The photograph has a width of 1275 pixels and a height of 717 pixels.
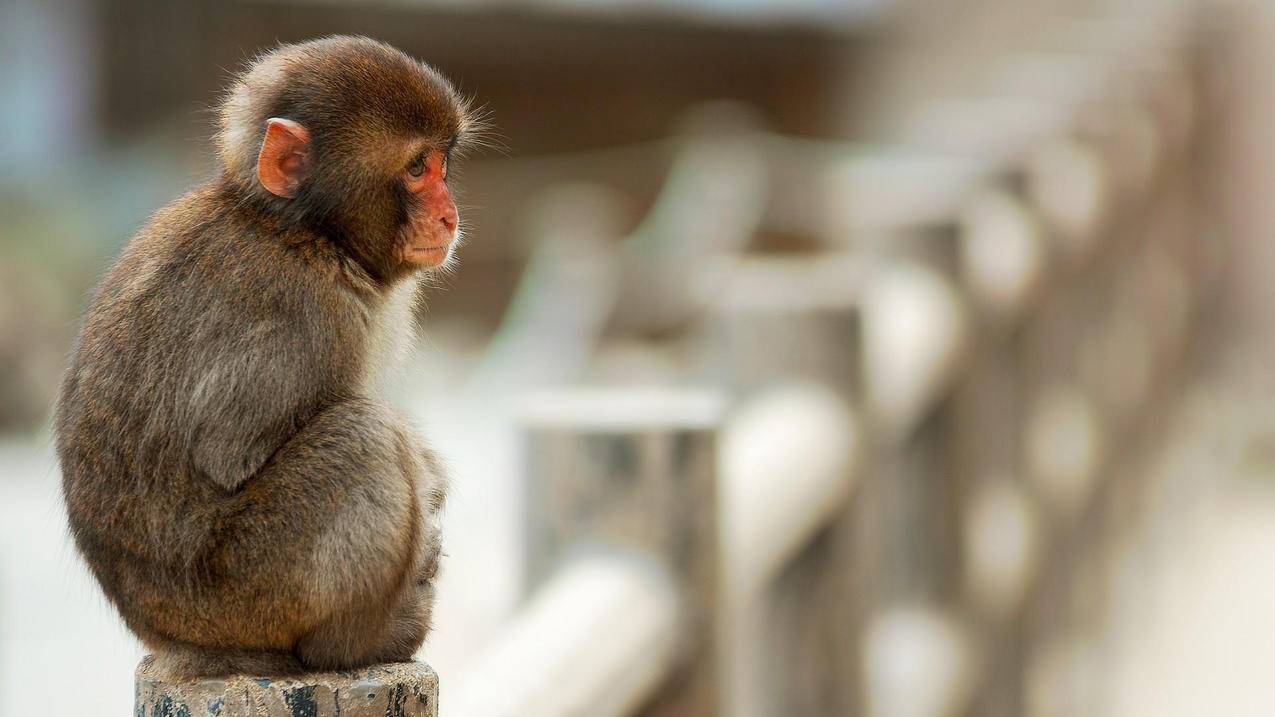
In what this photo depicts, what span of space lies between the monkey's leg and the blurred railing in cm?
40

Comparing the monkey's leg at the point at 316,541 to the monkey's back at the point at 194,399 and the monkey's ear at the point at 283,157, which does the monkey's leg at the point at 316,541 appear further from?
the monkey's ear at the point at 283,157

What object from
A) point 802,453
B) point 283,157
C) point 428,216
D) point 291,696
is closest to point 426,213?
point 428,216

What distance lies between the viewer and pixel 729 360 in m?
2.60

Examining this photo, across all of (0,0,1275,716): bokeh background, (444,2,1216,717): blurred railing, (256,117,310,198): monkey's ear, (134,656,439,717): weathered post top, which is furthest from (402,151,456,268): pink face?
(444,2,1216,717): blurred railing

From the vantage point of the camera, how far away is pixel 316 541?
4.71 feet

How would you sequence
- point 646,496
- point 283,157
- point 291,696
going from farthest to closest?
point 646,496
point 283,157
point 291,696

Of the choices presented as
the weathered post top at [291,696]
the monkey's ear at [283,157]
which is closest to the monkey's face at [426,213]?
the monkey's ear at [283,157]

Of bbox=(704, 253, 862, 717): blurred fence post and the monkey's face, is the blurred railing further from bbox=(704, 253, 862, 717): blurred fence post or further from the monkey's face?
the monkey's face

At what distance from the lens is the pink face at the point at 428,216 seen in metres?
1.58

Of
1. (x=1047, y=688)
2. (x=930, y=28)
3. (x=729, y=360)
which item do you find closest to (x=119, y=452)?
(x=729, y=360)

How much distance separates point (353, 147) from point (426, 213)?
10 cm

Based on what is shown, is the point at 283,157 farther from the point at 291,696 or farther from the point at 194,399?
the point at 291,696

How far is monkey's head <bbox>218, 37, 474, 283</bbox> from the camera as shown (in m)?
1.51

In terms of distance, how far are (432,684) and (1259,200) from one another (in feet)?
19.5
